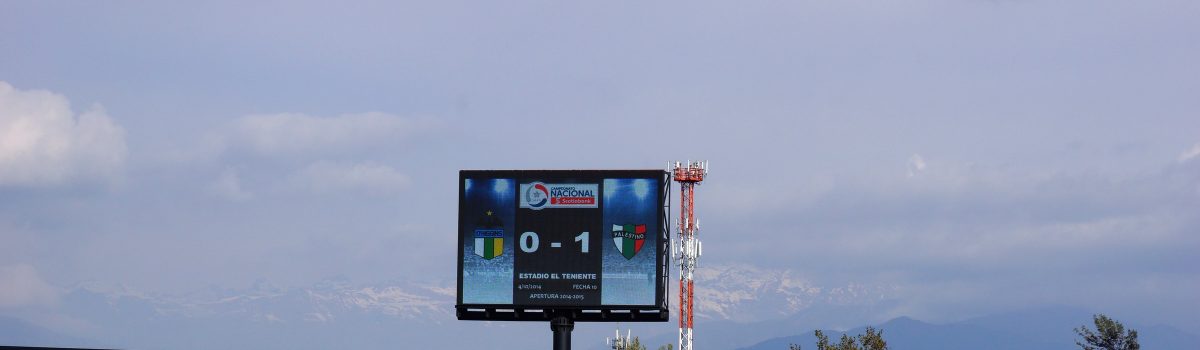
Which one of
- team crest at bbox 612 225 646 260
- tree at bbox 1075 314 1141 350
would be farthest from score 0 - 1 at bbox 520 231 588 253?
tree at bbox 1075 314 1141 350

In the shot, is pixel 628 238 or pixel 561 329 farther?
pixel 561 329

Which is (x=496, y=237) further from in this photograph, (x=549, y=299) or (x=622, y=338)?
(x=622, y=338)

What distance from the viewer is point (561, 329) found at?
5281cm

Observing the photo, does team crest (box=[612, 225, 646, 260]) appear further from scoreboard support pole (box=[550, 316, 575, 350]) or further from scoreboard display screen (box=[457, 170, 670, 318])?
scoreboard support pole (box=[550, 316, 575, 350])

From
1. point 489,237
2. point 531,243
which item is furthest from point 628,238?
point 489,237

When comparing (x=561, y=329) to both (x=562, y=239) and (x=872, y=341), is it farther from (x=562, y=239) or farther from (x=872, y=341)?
(x=872, y=341)

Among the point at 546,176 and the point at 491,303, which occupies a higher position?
the point at 546,176

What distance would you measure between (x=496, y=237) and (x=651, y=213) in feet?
16.5

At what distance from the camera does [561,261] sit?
5200 cm

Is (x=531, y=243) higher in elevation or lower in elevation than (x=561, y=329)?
higher

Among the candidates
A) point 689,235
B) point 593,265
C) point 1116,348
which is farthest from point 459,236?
point 1116,348

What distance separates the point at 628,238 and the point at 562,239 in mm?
2130

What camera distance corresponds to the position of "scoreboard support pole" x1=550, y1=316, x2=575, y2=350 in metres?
52.8

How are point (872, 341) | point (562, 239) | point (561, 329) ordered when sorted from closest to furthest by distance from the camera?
point (562, 239)
point (561, 329)
point (872, 341)
